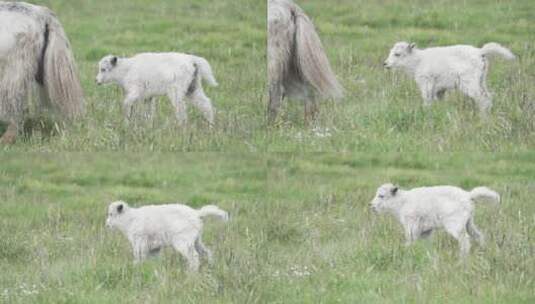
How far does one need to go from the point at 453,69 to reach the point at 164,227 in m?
2.75

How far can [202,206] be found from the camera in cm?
996

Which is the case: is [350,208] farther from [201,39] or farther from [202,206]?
[201,39]

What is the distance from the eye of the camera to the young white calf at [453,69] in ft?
32.7

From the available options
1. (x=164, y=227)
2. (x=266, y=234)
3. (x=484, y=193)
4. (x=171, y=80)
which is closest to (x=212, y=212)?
(x=164, y=227)

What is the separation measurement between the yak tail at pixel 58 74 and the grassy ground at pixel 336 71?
187 millimetres

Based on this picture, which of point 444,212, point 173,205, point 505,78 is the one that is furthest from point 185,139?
point 505,78

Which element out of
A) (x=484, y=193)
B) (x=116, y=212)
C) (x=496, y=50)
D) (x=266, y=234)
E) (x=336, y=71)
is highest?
(x=496, y=50)

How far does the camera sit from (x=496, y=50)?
1029cm

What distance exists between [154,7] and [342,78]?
7.84ft

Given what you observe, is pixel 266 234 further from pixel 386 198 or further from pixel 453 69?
pixel 453 69

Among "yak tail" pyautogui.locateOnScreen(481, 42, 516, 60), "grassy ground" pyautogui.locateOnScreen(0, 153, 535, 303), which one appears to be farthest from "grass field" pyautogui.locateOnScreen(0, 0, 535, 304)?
"yak tail" pyautogui.locateOnScreen(481, 42, 516, 60)

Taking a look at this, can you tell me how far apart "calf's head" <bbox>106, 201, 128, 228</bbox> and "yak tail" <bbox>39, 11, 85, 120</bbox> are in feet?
2.72

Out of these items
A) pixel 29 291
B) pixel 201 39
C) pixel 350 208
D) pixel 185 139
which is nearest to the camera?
pixel 29 291

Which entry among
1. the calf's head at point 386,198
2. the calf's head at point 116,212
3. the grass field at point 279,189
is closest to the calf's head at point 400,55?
the grass field at point 279,189
